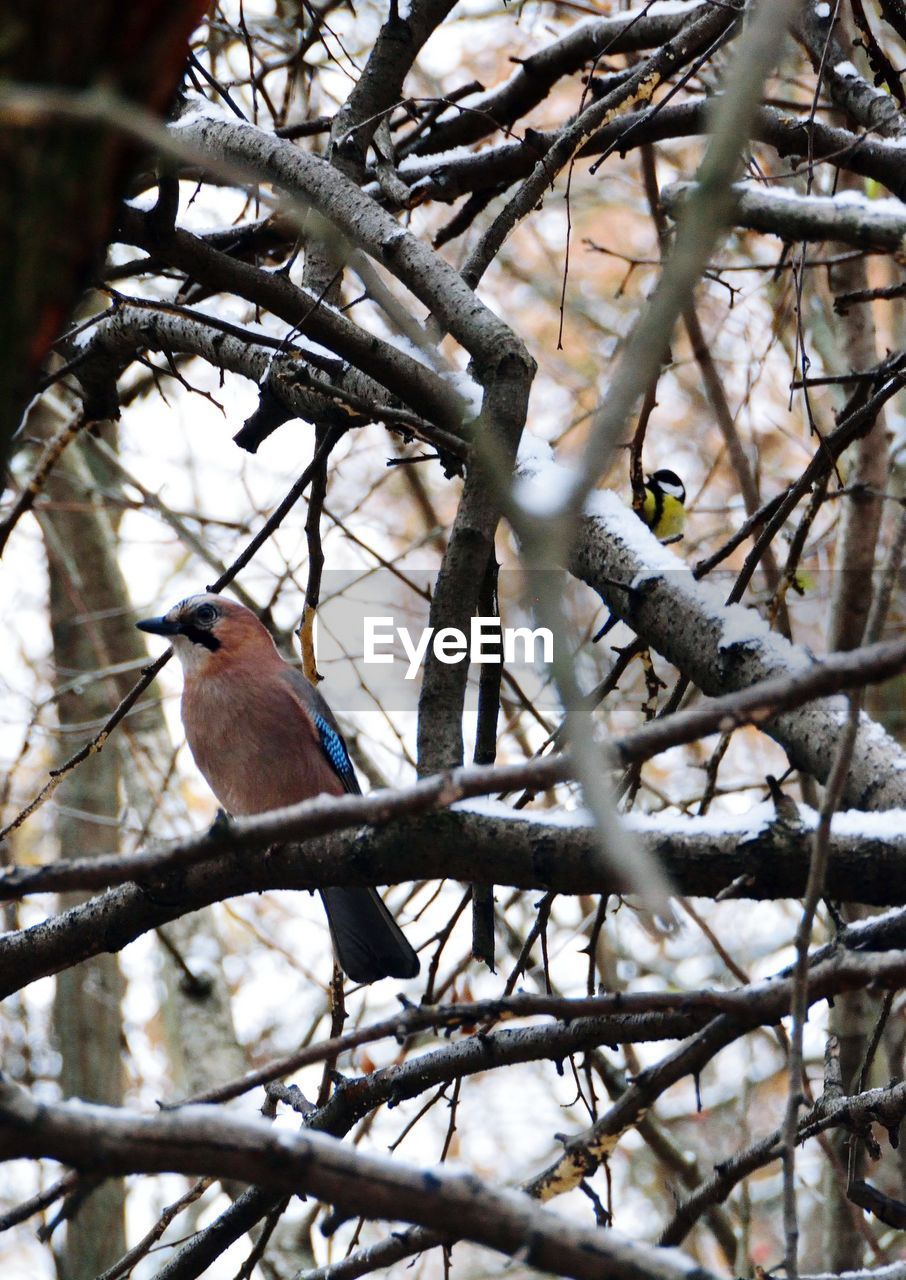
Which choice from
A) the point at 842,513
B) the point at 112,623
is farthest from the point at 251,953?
the point at 842,513

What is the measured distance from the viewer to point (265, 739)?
16.0 feet

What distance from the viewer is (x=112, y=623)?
759cm

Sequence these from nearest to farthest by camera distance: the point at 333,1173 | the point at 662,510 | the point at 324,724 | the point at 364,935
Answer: the point at 333,1173 → the point at 364,935 → the point at 324,724 → the point at 662,510

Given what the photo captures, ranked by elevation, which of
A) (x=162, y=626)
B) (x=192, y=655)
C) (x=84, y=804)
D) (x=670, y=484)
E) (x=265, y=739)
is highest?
(x=670, y=484)

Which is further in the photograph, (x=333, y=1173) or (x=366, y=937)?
(x=366, y=937)

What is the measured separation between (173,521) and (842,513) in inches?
119

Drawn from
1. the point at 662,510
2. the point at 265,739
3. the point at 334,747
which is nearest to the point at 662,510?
the point at 662,510

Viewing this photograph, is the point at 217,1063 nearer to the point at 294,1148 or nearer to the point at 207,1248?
the point at 207,1248

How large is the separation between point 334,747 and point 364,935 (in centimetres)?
82

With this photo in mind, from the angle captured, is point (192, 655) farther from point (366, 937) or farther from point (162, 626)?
point (366, 937)

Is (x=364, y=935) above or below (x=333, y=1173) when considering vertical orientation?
above

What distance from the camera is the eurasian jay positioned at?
4633 millimetres

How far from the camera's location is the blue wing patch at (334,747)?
511cm

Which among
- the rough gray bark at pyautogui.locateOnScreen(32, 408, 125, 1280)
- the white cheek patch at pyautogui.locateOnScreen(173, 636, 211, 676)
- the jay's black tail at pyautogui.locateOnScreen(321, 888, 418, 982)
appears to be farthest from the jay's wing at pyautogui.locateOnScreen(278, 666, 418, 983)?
the rough gray bark at pyautogui.locateOnScreen(32, 408, 125, 1280)
